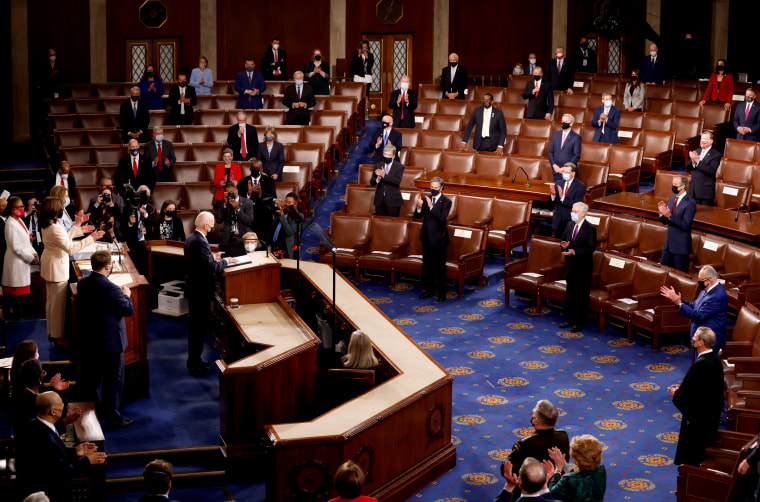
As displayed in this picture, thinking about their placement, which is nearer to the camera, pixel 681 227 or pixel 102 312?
pixel 102 312

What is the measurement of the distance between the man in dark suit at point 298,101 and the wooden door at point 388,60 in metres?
4.34

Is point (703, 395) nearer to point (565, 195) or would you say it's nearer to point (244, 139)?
point (565, 195)

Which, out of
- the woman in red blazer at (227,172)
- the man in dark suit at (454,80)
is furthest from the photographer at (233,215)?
the man in dark suit at (454,80)

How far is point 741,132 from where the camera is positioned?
41.6 ft

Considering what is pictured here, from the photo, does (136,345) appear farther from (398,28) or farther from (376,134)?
(398,28)

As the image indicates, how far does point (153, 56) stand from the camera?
58.2 ft

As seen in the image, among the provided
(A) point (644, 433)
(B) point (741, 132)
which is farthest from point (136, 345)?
(B) point (741, 132)

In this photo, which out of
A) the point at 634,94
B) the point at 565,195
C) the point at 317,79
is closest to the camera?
the point at 565,195

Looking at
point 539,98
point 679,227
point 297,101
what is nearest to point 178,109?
point 297,101

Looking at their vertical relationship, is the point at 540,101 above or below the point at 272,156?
above

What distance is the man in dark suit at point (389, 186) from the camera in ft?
37.0

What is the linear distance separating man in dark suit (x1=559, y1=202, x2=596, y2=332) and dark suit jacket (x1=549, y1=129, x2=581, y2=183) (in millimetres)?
2504

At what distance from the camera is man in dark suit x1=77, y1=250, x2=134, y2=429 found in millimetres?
6785

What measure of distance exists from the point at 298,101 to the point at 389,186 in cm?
325
